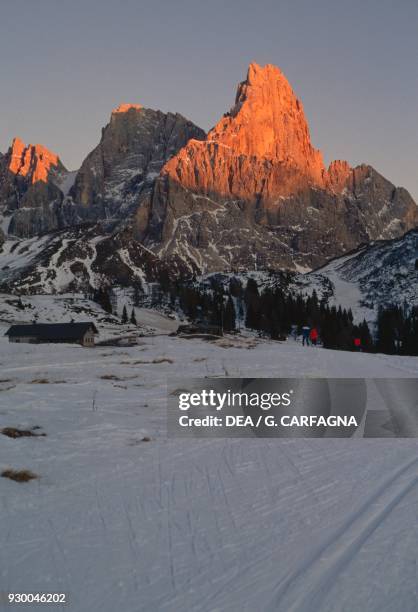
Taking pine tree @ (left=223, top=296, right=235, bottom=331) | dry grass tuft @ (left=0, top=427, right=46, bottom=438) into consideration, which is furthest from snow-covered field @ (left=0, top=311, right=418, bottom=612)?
pine tree @ (left=223, top=296, right=235, bottom=331)

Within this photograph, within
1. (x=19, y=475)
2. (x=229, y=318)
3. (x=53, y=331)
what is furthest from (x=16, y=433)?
(x=229, y=318)

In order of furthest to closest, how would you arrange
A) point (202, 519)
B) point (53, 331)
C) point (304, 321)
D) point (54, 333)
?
point (304, 321) → point (53, 331) → point (54, 333) → point (202, 519)

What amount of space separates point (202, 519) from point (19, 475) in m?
4.81

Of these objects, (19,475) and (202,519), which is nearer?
(202,519)

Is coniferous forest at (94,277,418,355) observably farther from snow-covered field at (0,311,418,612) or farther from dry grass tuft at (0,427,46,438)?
dry grass tuft at (0,427,46,438)

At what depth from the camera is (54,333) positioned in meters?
85.0

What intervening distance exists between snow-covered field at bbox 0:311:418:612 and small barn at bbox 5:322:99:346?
201ft

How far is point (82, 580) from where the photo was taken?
7812mm

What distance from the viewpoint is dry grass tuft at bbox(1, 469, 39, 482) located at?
12.1 meters

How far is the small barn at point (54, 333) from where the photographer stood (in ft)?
260

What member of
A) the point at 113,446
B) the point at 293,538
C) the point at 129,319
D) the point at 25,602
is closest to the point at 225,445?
the point at 113,446

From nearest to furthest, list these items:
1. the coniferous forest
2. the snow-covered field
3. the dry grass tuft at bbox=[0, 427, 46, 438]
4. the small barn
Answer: the snow-covered field < the dry grass tuft at bbox=[0, 427, 46, 438] < the small barn < the coniferous forest

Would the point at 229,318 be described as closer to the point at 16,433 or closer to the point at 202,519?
the point at 16,433

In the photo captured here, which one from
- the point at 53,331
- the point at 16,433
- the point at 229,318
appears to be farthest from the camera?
the point at 229,318
